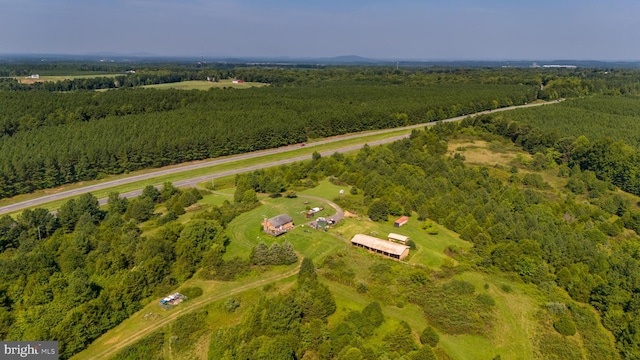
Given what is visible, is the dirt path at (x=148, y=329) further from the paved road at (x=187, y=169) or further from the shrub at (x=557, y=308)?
the paved road at (x=187, y=169)

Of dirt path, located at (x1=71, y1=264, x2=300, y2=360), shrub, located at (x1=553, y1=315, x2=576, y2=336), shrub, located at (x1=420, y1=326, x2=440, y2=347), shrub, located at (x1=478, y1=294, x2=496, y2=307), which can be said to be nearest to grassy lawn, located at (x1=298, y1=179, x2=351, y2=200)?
dirt path, located at (x1=71, y1=264, x2=300, y2=360)

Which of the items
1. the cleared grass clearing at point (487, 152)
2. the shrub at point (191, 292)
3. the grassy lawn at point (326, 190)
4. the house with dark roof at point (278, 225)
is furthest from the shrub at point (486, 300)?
the cleared grass clearing at point (487, 152)

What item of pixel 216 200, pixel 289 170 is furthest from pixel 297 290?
pixel 289 170

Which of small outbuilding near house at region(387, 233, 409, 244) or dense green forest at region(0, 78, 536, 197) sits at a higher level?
dense green forest at region(0, 78, 536, 197)

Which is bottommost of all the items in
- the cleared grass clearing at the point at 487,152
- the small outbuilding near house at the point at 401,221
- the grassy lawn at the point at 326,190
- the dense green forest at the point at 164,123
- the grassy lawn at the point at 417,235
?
the grassy lawn at the point at 417,235

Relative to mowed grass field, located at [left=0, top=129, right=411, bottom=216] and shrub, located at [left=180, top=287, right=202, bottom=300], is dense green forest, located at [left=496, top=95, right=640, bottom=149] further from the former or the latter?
shrub, located at [left=180, top=287, right=202, bottom=300]

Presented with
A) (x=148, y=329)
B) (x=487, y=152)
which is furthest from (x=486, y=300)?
(x=487, y=152)
